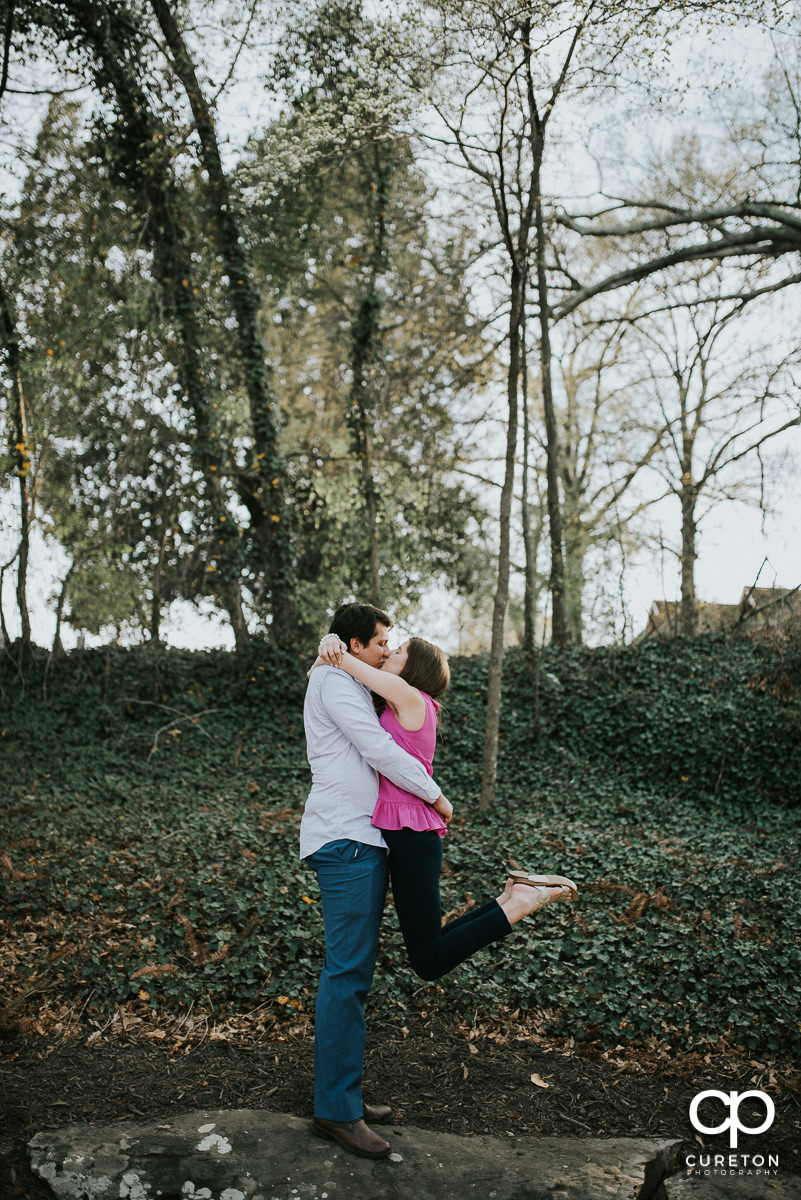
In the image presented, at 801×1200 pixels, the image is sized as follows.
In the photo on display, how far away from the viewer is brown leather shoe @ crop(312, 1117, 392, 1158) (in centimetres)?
310

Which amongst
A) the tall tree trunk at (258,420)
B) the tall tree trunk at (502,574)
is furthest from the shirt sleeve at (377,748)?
the tall tree trunk at (258,420)

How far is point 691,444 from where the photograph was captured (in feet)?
56.4

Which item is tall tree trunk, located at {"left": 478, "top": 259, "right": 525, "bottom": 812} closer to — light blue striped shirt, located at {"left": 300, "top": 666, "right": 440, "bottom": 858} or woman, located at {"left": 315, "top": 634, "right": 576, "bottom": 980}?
woman, located at {"left": 315, "top": 634, "right": 576, "bottom": 980}

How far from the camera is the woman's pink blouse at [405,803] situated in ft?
10.5

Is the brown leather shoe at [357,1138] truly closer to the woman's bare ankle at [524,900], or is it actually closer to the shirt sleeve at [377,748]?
the woman's bare ankle at [524,900]

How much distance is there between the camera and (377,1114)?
3461 millimetres

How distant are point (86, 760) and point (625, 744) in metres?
6.25

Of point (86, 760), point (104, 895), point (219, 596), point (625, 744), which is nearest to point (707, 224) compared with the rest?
point (625, 744)

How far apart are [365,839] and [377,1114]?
49.6 inches

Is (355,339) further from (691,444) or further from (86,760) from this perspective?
(691,444)

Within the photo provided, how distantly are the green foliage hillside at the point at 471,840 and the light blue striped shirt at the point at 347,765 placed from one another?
1.88 metres

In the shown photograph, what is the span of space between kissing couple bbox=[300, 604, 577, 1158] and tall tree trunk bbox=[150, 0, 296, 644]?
28.3 ft

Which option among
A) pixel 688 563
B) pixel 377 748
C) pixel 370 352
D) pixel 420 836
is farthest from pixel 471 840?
pixel 688 563

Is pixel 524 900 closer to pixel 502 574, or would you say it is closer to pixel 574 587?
pixel 502 574
